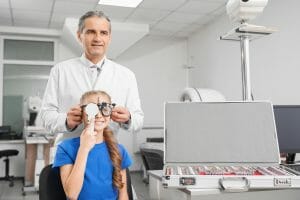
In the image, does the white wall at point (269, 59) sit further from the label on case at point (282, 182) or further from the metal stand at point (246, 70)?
the label on case at point (282, 182)

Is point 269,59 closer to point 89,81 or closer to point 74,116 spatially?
point 89,81

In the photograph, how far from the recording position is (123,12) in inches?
185

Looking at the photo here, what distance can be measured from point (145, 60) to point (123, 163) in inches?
194

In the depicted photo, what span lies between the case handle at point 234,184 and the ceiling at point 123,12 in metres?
3.52

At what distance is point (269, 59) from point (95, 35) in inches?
116

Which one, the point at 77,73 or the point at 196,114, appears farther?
the point at 77,73

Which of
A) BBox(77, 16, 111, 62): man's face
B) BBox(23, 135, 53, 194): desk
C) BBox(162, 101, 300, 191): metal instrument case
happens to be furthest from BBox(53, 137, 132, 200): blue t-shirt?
BBox(23, 135, 53, 194): desk

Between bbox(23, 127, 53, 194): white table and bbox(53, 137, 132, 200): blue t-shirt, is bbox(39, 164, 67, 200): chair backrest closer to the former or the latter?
bbox(53, 137, 132, 200): blue t-shirt

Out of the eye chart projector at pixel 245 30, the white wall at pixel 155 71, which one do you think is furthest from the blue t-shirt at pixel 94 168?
the white wall at pixel 155 71

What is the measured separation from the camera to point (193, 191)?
1.12 metres

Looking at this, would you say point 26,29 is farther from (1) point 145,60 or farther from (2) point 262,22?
(2) point 262,22

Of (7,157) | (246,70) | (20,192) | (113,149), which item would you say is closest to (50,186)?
(113,149)

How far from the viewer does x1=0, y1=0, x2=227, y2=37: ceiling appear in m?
4.32

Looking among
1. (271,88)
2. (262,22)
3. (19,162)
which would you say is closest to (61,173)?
(271,88)
